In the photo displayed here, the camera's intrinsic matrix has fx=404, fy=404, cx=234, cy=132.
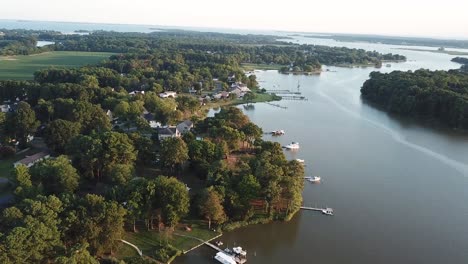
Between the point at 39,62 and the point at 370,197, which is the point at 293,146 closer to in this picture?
the point at 370,197

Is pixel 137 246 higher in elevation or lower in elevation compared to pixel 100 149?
lower

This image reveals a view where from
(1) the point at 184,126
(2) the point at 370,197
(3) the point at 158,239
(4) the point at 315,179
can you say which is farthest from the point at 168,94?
(3) the point at 158,239

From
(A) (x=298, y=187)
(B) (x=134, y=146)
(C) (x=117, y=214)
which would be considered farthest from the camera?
(B) (x=134, y=146)

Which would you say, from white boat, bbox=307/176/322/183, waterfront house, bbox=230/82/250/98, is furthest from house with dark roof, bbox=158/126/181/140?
waterfront house, bbox=230/82/250/98

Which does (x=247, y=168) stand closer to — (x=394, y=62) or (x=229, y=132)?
(x=229, y=132)

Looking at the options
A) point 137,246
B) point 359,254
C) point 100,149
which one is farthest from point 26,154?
point 359,254

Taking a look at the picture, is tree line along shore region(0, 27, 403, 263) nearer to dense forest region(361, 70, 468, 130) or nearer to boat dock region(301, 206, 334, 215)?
boat dock region(301, 206, 334, 215)

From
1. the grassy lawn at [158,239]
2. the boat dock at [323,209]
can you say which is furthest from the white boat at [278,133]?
the grassy lawn at [158,239]
